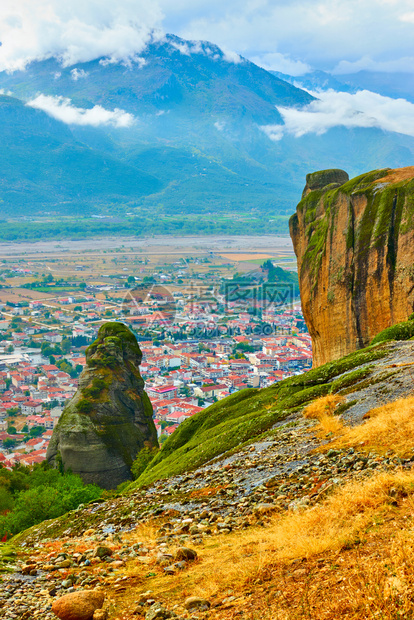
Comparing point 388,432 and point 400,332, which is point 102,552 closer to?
point 388,432

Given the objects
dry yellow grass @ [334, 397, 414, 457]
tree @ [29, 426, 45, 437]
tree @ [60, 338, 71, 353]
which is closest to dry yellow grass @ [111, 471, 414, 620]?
dry yellow grass @ [334, 397, 414, 457]

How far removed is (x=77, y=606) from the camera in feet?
21.6

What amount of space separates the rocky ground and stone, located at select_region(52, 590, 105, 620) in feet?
0.69

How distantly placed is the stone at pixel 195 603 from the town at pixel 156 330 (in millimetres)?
43183

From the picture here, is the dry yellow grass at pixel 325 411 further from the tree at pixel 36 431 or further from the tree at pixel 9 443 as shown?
the tree at pixel 36 431

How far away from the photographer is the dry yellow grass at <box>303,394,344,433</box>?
13.3m

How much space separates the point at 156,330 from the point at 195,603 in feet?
358

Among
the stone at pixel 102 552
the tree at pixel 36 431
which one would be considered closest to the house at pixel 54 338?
the tree at pixel 36 431

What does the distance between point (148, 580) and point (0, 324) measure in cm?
12199

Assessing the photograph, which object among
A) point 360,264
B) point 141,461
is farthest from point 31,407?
point 360,264

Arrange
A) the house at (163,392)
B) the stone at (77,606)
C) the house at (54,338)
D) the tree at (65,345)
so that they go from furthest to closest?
the house at (54,338) < the tree at (65,345) < the house at (163,392) < the stone at (77,606)

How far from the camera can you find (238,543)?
26.8 ft

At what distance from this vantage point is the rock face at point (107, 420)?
29562mm

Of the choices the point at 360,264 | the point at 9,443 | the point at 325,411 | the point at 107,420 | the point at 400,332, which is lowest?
the point at 9,443
